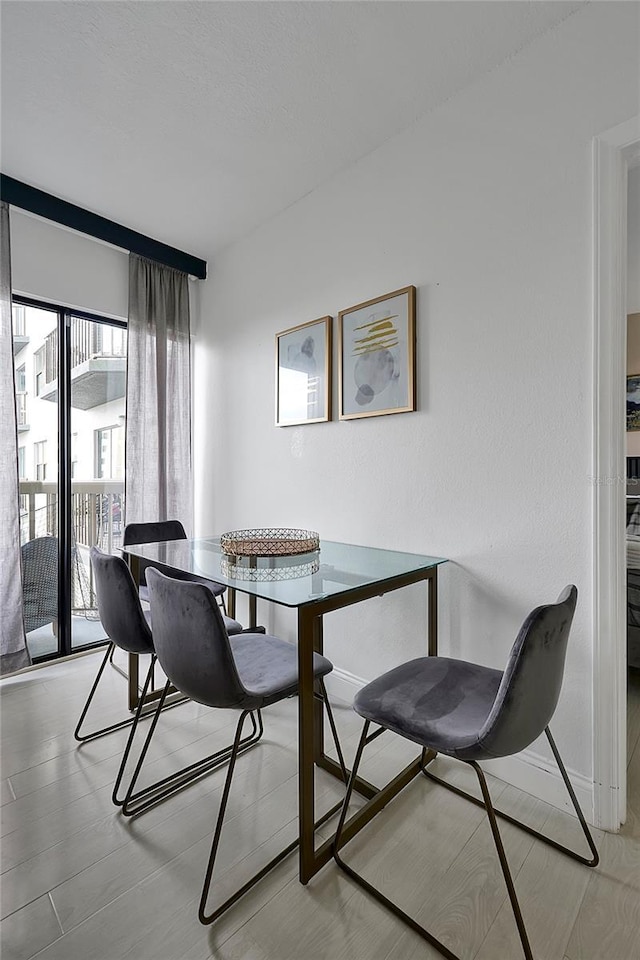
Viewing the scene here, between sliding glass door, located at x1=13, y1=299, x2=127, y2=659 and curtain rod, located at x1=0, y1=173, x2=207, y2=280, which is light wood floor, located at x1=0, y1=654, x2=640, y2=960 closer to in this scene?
sliding glass door, located at x1=13, y1=299, x2=127, y2=659

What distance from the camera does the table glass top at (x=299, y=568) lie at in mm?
1449

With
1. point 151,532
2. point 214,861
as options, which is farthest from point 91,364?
point 214,861

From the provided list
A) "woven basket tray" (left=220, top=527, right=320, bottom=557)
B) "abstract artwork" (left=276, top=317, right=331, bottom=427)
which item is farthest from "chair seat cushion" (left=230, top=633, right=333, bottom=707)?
"abstract artwork" (left=276, top=317, right=331, bottom=427)

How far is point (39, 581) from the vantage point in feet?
9.02

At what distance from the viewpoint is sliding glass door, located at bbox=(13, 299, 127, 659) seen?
273cm

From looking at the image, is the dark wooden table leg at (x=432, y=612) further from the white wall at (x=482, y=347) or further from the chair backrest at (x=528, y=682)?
the chair backrest at (x=528, y=682)

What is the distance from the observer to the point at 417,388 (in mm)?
2004

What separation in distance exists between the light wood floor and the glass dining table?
0.21 feet

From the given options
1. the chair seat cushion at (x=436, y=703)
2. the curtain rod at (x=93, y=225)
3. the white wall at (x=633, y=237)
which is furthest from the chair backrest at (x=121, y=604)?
the white wall at (x=633, y=237)

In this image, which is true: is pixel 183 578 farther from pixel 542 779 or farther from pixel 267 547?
pixel 542 779

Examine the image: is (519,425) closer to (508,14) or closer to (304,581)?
(304,581)

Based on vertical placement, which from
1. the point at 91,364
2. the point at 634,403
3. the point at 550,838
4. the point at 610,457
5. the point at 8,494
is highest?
the point at 91,364

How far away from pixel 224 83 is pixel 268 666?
7.08ft

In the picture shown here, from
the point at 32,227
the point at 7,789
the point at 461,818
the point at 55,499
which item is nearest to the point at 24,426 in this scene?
the point at 55,499
